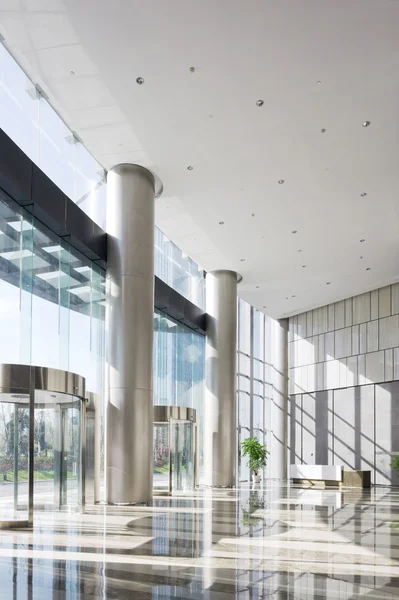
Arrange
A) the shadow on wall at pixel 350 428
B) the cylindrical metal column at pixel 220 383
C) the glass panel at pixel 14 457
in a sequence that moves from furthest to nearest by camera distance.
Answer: the shadow on wall at pixel 350 428 → the cylindrical metal column at pixel 220 383 → the glass panel at pixel 14 457

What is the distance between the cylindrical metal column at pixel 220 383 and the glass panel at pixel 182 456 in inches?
114

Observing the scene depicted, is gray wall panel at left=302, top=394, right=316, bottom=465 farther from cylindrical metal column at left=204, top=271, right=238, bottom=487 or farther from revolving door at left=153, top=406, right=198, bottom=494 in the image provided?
revolving door at left=153, top=406, right=198, bottom=494

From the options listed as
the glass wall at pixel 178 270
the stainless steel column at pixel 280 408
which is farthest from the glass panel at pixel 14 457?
the stainless steel column at pixel 280 408

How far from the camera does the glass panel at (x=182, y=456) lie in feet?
68.9

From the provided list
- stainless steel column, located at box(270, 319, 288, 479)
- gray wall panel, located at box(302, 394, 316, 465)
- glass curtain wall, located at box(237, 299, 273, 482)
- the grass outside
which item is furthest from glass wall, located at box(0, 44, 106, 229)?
stainless steel column, located at box(270, 319, 288, 479)

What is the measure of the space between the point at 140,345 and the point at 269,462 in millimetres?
21334

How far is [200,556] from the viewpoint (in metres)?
7.95

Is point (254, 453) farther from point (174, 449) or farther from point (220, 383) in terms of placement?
point (174, 449)

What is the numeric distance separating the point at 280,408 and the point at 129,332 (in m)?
20.6

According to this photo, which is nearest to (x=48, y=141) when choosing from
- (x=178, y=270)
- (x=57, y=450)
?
(x=57, y=450)

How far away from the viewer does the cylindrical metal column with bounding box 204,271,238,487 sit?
24828 millimetres

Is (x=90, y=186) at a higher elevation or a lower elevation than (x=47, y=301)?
higher

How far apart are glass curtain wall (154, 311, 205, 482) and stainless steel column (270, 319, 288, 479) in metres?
8.76

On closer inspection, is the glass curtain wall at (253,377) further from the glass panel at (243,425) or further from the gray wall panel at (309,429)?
the gray wall panel at (309,429)
